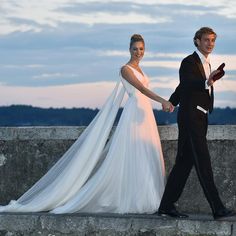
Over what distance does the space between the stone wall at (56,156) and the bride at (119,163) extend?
0.25m

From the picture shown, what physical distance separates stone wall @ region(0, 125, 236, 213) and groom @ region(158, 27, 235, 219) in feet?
2.47

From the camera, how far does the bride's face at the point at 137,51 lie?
30.1 feet

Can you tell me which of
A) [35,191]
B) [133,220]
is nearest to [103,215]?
[133,220]

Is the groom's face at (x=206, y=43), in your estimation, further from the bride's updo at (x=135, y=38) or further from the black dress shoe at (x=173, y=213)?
the black dress shoe at (x=173, y=213)

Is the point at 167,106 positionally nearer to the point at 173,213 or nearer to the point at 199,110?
the point at 199,110

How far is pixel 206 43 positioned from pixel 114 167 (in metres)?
1.73

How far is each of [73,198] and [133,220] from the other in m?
0.95

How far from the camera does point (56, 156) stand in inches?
392

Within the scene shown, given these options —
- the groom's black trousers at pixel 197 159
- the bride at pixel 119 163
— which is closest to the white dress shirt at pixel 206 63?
the groom's black trousers at pixel 197 159

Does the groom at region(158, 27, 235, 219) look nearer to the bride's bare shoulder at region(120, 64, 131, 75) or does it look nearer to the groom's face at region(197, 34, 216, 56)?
the groom's face at region(197, 34, 216, 56)

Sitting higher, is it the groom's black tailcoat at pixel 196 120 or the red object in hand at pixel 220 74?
the red object in hand at pixel 220 74

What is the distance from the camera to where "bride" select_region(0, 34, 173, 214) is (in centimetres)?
923

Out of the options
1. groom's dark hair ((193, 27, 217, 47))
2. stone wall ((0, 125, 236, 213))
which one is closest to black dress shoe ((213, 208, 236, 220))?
stone wall ((0, 125, 236, 213))

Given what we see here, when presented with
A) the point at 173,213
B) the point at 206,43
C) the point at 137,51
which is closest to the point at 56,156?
the point at 137,51
